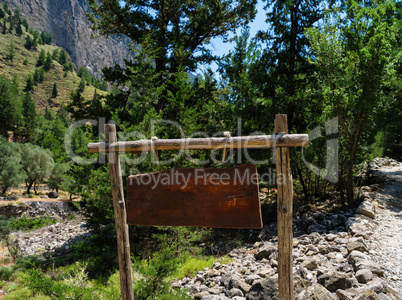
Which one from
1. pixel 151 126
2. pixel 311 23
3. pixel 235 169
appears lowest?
pixel 235 169

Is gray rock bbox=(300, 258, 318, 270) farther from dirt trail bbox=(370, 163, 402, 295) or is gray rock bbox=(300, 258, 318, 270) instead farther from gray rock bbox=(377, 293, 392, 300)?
gray rock bbox=(377, 293, 392, 300)

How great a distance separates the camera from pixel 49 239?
13703mm

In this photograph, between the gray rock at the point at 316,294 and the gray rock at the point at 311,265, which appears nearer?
the gray rock at the point at 316,294

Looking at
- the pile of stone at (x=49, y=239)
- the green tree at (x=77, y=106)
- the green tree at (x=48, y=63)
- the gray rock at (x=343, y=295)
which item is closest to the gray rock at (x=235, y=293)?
the gray rock at (x=343, y=295)

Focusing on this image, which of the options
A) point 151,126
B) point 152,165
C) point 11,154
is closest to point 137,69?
point 151,126

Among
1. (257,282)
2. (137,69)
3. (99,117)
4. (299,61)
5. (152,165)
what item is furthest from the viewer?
(99,117)

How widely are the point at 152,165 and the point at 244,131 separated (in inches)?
162

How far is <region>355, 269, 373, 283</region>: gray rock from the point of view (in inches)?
168

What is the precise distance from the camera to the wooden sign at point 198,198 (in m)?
2.56

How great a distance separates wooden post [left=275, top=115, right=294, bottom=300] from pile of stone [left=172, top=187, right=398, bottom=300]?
60.5 inches

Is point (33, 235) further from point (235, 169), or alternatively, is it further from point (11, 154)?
point (235, 169)

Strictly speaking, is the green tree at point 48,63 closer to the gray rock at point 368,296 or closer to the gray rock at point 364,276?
the gray rock at point 364,276

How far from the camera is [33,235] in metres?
15.4

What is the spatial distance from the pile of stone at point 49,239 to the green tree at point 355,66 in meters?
10.4
